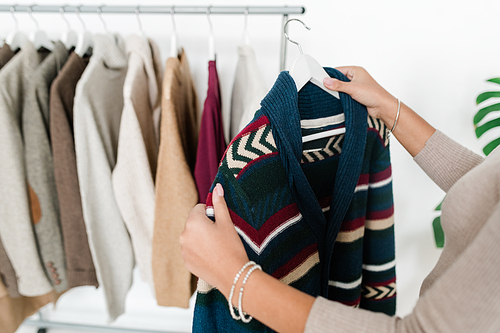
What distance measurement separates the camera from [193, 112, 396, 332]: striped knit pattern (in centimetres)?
45

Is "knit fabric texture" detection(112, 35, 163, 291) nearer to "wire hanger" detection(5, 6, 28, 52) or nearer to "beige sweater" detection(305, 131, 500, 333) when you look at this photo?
"wire hanger" detection(5, 6, 28, 52)

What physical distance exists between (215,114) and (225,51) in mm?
411

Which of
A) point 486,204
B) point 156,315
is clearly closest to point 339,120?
point 486,204

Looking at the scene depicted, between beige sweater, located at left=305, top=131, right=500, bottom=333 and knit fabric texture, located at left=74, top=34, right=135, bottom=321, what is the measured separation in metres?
0.66

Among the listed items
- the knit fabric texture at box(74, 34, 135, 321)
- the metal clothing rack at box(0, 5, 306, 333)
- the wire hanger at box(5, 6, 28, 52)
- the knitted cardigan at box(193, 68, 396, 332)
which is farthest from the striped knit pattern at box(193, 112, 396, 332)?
the wire hanger at box(5, 6, 28, 52)

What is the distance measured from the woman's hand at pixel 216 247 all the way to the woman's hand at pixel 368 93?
306 mm

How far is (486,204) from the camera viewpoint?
0.38 metres

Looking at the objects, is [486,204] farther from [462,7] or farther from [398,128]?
[462,7]

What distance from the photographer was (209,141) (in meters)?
0.71

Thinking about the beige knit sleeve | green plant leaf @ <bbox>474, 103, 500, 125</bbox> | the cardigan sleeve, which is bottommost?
the cardigan sleeve

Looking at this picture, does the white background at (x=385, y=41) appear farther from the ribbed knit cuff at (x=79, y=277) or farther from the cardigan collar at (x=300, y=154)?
the ribbed knit cuff at (x=79, y=277)

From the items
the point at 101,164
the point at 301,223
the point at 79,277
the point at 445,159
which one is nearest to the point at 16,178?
the point at 101,164

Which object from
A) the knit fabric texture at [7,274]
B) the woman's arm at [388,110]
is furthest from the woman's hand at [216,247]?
the knit fabric texture at [7,274]

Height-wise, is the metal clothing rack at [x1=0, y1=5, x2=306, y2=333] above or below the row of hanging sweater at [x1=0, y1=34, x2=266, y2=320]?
above
